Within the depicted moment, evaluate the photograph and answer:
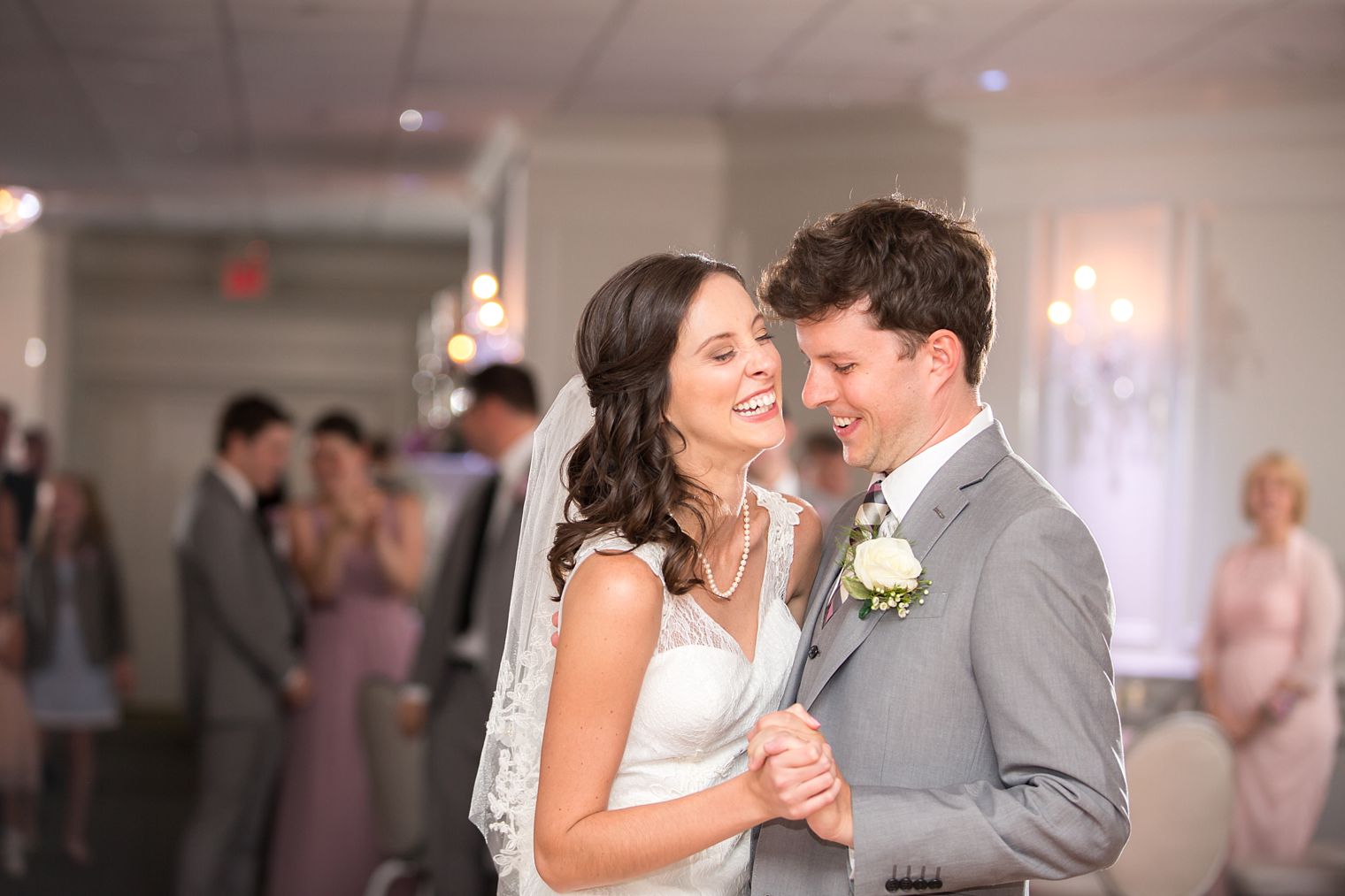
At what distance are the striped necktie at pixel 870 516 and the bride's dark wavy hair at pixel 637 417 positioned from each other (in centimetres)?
21

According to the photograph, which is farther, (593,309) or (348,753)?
(348,753)

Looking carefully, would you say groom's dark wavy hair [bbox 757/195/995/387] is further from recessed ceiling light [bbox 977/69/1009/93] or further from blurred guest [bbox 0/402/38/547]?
blurred guest [bbox 0/402/38/547]

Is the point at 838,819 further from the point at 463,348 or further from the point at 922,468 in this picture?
the point at 463,348

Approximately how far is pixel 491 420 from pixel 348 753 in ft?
6.27

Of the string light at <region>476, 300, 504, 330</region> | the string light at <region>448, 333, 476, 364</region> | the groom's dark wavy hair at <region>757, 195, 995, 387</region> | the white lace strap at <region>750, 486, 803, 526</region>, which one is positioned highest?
the string light at <region>476, 300, 504, 330</region>

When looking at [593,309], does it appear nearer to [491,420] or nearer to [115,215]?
[491,420]

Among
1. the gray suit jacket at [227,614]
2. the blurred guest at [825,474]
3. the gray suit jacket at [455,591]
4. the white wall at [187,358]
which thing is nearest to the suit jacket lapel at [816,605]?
the gray suit jacket at [455,591]

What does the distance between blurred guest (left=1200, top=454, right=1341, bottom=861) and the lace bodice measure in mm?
4276

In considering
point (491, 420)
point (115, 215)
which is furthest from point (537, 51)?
point (115, 215)

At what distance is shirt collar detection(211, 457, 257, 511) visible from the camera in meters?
5.31

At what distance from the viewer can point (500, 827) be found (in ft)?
7.80

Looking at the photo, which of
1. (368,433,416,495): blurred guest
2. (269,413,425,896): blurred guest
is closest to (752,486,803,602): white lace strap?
(269,413,425,896): blurred guest

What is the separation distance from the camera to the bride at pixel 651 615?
6.46 ft

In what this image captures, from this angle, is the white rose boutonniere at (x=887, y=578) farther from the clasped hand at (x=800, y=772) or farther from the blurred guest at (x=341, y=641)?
the blurred guest at (x=341, y=641)
